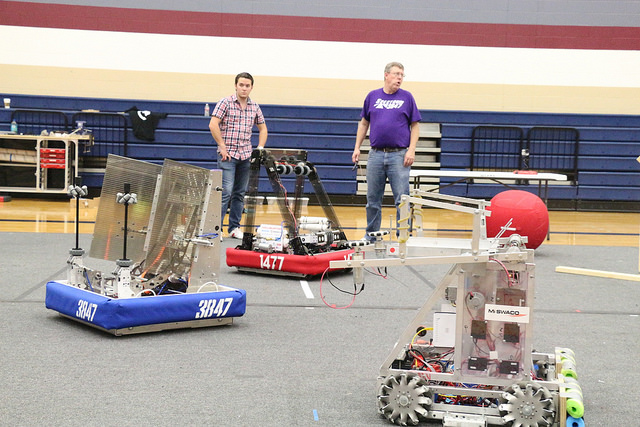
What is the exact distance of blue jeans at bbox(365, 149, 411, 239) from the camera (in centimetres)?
780

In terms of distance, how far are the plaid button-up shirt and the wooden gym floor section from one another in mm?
→ 1202

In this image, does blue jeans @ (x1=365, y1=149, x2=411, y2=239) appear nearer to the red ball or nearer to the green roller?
the red ball

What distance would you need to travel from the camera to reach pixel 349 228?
10.3 m

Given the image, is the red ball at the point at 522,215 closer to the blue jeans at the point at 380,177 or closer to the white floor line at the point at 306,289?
the blue jeans at the point at 380,177

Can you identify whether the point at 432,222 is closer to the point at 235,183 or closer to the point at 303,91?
the point at 235,183

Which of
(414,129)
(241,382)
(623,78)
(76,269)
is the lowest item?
(241,382)

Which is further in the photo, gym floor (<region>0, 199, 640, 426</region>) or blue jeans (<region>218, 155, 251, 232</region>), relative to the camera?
blue jeans (<region>218, 155, 251, 232</region>)

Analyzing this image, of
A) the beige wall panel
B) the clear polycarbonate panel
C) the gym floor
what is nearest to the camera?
the gym floor

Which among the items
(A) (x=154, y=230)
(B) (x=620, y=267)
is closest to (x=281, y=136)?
(B) (x=620, y=267)

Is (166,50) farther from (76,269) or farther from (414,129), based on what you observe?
(76,269)

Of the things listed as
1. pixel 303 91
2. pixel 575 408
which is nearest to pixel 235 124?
pixel 303 91

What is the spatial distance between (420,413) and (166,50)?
1135cm

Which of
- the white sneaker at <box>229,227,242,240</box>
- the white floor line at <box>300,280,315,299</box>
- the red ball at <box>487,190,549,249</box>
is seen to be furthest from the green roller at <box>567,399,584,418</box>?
the white sneaker at <box>229,227,242,240</box>

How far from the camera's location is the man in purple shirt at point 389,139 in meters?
7.74
